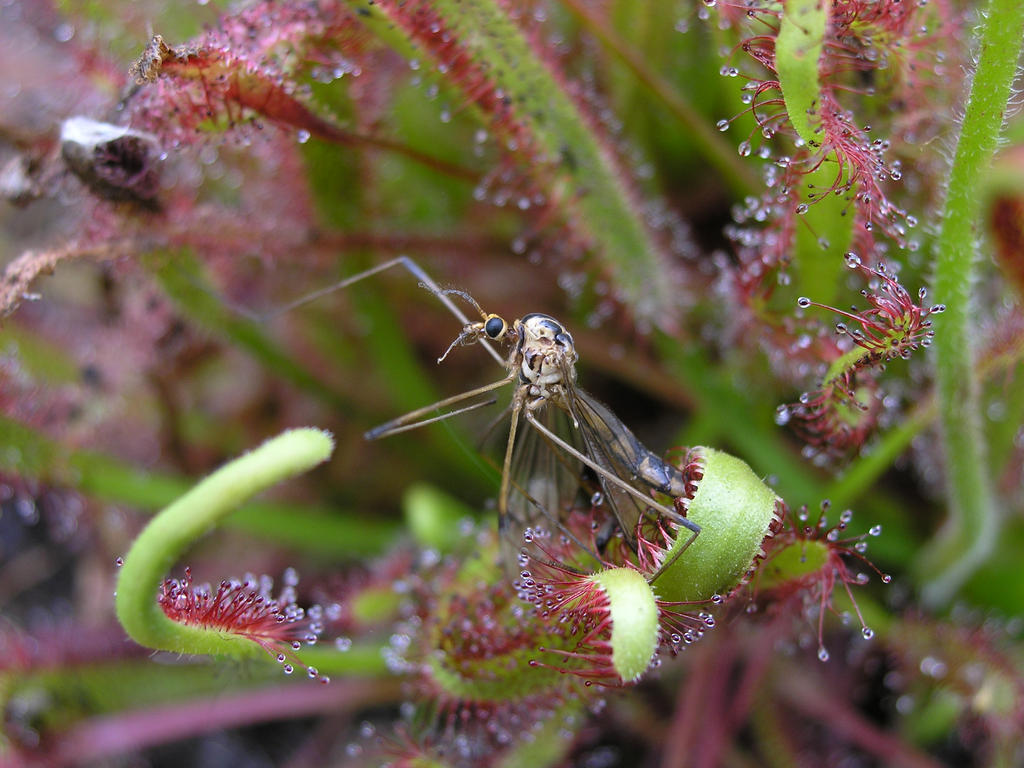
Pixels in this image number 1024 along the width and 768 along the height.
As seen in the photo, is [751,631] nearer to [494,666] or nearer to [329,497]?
[494,666]

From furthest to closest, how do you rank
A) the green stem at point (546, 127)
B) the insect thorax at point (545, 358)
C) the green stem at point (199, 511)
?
the green stem at point (546, 127)
the insect thorax at point (545, 358)
the green stem at point (199, 511)

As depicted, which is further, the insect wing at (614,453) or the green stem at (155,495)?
the green stem at (155,495)

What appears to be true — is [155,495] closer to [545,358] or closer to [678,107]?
[545,358]

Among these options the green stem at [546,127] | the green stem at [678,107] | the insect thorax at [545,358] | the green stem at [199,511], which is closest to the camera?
the green stem at [199,511]

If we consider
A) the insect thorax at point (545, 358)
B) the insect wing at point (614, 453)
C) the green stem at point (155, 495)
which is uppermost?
the insect thorax at point (545, 358)

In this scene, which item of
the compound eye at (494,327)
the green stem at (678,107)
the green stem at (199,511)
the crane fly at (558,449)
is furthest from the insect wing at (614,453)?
the green stem at (678,107)

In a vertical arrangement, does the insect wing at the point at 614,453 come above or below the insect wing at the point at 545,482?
above

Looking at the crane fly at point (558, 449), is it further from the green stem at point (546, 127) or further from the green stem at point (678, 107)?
the green stem at point (678, 107)

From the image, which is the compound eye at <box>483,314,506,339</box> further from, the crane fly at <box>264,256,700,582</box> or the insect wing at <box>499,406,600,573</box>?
the insect wing at <box>499,406,600,573</box>

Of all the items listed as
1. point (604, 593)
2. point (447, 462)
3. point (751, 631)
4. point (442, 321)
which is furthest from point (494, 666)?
point (442, 321)
